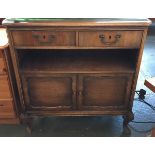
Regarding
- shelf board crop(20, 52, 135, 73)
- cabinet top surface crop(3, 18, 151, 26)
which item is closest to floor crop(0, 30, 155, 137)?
shelf board crop(20, 52, 135, 73)

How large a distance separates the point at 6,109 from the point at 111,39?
33.9 inches

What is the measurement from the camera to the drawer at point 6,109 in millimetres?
1391

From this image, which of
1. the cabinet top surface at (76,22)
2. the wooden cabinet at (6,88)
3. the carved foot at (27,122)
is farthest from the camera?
the carved foot at (27,122)

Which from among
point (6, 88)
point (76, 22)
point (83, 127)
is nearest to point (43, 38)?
point (76, 22)

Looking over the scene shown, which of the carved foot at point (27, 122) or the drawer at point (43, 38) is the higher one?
the drawer at point (43, 38)

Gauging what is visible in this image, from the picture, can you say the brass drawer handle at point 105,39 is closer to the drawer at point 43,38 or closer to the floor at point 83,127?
the drawer at point 43,38

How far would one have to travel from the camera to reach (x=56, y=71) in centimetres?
121

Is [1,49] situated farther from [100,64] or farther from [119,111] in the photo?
[119,111]

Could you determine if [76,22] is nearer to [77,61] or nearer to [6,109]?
[77,61]

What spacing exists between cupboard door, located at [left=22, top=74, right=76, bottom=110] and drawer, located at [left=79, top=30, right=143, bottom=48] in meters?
0.24

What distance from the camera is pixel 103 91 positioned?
131cm

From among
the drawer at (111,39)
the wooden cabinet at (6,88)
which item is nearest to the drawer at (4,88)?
the wooden cabinet at (6,88)
